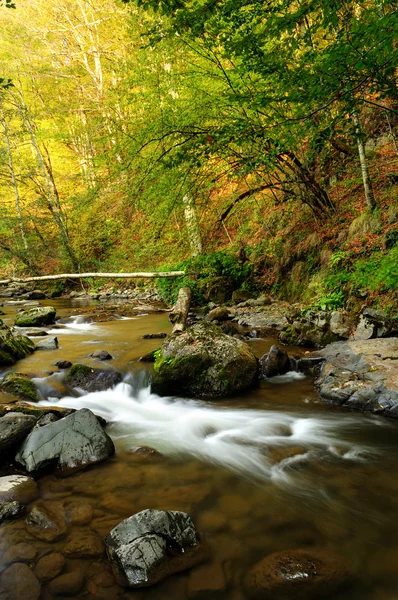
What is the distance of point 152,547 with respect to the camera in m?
2.28

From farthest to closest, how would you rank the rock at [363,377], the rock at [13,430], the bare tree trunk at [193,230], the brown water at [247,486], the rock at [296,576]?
the bare tree trunk at [193,230] → the rock at [363,377] → the rock at [13,430] → the brown water at [247,486] → the rock at [296,576]

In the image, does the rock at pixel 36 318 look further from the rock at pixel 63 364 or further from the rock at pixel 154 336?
the rock at pixel 63 364

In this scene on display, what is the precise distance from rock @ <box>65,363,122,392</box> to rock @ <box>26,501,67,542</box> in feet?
9.49

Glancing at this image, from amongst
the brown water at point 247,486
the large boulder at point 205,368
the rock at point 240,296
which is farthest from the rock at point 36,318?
the large boulder at point 205,368

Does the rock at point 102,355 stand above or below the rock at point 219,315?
below

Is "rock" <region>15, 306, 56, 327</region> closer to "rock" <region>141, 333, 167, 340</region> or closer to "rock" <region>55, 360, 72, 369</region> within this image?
"rock" <region>141, 333, 167, 340</region>

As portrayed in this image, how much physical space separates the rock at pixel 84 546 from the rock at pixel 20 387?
3145 millimetres

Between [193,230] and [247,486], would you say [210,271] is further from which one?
[247,486]

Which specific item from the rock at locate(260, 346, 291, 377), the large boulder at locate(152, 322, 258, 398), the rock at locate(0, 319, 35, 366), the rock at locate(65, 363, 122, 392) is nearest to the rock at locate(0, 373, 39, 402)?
the rock at locate(65, 363, 122, 392)

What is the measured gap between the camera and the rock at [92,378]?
19.1 ft

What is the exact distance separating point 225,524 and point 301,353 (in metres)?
4.19

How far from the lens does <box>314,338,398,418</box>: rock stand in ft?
14.1

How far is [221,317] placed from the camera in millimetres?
9727

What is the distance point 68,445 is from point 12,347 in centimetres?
443
